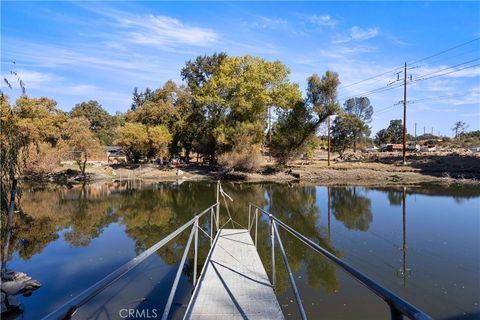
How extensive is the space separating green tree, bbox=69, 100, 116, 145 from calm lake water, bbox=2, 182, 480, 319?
56.3m

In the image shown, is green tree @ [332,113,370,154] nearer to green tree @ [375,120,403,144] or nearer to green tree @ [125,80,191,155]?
green tree @ [375,120,403,144]

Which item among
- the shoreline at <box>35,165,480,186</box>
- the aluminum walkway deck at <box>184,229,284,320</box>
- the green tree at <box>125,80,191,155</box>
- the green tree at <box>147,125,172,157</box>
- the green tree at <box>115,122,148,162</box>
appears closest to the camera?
the aluminum walkway deck at <box>184,229,284,320</box>

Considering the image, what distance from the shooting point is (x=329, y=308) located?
24.7ft

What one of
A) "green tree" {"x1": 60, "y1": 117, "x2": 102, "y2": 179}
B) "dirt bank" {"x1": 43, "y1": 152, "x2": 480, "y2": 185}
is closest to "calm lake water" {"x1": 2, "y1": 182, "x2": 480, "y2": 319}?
"dirt bank" {"x1": 43, "y1": 152, "x2": 480, "y2": 185}

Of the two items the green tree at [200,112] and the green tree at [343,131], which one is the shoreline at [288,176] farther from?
the green tree at [343,131]

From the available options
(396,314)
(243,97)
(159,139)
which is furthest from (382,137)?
(396,314)

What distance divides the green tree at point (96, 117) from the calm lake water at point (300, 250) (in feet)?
185

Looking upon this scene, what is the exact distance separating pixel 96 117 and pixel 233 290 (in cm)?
8182

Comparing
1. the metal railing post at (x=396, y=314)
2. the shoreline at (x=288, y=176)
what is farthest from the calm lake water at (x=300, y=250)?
the shoreline at (x=288, y=176)

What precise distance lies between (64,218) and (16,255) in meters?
7.12

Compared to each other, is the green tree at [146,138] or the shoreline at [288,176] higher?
the green tree at [146,138]

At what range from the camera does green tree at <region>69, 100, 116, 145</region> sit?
78.3m

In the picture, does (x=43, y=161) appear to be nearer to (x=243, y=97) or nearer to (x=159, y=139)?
(x=159, y=139)

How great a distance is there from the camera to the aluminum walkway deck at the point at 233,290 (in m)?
4.61
